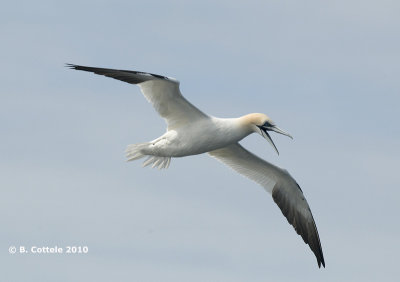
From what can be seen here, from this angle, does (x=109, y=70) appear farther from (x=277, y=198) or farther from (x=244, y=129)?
(x=277, y=198)

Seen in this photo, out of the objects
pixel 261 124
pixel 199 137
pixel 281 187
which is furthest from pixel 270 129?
pixel 281 187

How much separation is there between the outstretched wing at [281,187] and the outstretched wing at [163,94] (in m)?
2.48

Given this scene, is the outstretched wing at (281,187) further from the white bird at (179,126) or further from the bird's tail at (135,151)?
the bird's tail at (135,151)

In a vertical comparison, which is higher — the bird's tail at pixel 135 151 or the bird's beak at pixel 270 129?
the bird's tail at pixel 135 151

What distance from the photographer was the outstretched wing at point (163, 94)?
15531 mm

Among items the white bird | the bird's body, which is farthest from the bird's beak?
the bird's body

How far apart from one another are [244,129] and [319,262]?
4.46 metres

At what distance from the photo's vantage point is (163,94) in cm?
1638

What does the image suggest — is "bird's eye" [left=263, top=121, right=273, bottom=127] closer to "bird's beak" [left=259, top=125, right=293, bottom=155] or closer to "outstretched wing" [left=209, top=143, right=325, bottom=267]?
"bird's beak" [left=259, top=125, right=293, bottom=155]

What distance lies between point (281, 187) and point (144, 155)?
3.75 meters

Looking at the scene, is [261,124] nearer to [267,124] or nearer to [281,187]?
[267,124]

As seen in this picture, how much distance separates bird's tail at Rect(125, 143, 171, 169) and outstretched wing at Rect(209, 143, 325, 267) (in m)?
1.81

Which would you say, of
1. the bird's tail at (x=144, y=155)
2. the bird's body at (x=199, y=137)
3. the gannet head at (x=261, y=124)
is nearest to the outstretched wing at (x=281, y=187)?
the bird's tail at (x=144, y=155)

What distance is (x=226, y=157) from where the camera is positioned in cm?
1925
